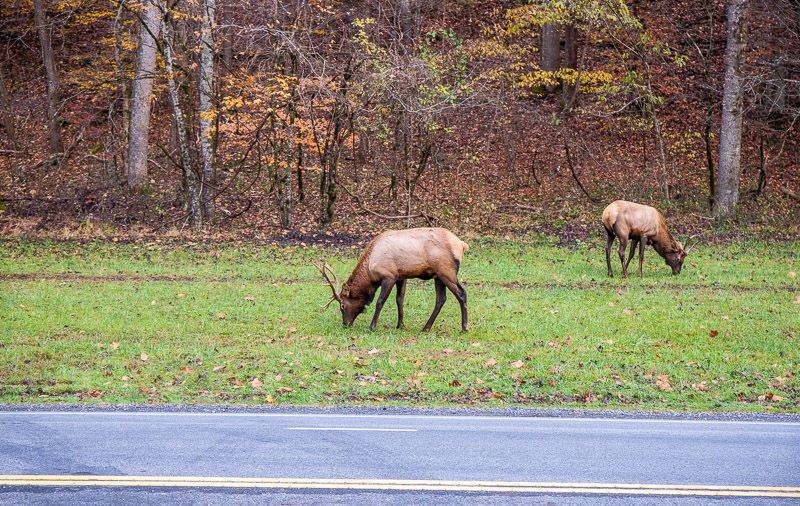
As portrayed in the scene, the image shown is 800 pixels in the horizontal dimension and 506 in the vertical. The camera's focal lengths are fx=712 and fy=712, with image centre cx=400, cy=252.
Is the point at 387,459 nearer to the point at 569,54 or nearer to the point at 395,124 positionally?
the point at 395,124

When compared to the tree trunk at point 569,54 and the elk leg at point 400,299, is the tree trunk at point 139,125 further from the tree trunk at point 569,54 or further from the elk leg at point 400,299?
the elk leg at point 400,299

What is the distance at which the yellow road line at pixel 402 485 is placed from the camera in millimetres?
6062

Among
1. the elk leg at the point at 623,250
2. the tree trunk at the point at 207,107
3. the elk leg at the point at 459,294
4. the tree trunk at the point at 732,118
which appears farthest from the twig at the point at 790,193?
the tree trunk at the point at 207,107

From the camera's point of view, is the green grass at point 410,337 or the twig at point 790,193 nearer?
the green grass at point 410,337

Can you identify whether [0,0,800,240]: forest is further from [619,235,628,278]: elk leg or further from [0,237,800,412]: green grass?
[0,237,800,412]: green grass

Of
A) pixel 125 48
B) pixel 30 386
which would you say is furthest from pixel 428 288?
pixel 125 48

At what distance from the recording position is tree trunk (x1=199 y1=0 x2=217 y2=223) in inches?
866

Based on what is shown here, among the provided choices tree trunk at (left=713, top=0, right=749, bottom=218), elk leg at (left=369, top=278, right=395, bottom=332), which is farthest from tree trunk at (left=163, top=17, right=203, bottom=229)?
tree trunk at (left=713, top=0, right=749, bottom=218)

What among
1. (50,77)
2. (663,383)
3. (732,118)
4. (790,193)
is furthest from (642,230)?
(50,77)

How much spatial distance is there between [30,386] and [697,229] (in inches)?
805

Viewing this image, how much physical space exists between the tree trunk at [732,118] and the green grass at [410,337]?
532 centimetres

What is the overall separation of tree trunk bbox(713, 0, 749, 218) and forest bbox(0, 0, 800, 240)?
0.24 feet

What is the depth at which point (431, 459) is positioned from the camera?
6848 millimetres

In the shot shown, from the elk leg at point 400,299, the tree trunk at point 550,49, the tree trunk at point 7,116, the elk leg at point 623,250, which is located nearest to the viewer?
the elk leg at point 400,299
